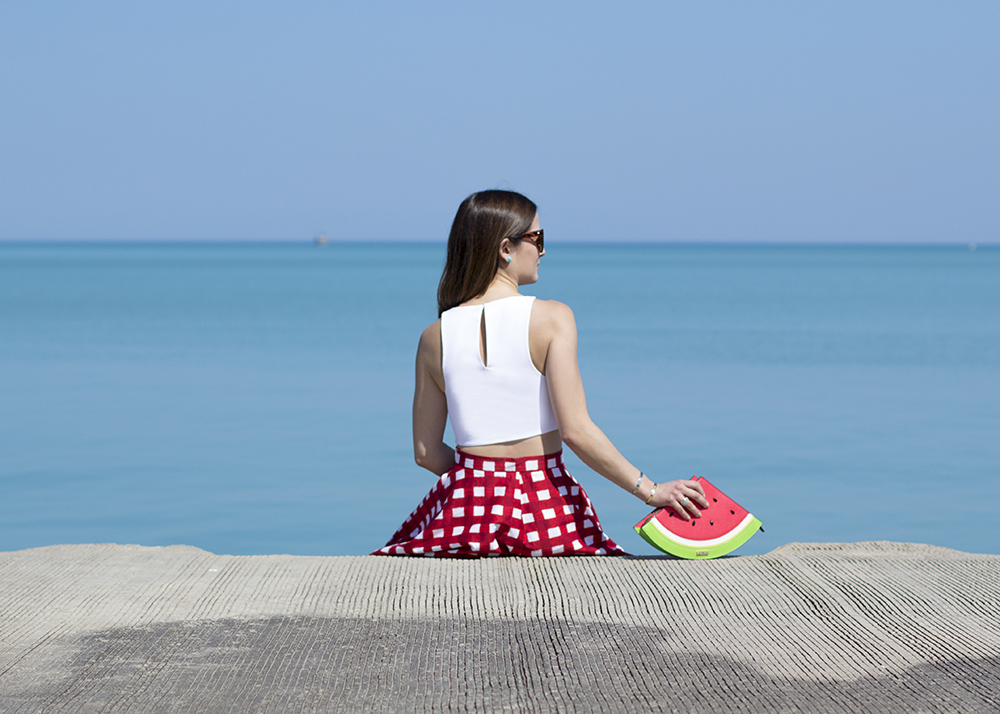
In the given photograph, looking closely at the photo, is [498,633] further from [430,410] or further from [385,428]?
[385,428]

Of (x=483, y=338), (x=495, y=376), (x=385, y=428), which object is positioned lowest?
(x=385, y=428)

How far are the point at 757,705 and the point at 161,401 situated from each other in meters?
11.1

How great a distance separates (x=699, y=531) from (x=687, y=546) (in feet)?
0.19

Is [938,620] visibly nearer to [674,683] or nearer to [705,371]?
[674,683]

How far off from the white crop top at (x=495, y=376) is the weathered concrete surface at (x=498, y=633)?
1.45ft

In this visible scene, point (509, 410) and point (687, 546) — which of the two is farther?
point (509, 410)

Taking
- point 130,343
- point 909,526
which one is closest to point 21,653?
point 909,526

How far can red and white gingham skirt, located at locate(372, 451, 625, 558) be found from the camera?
10.3 feet

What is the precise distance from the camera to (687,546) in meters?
3.11

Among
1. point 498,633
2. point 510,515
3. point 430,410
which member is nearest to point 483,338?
point 430,410

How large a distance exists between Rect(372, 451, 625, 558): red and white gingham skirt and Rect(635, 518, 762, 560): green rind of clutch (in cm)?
19

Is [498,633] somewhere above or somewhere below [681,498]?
below

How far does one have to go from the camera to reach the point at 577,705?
6.48 feet

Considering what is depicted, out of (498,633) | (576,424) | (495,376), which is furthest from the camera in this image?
(495,376)
